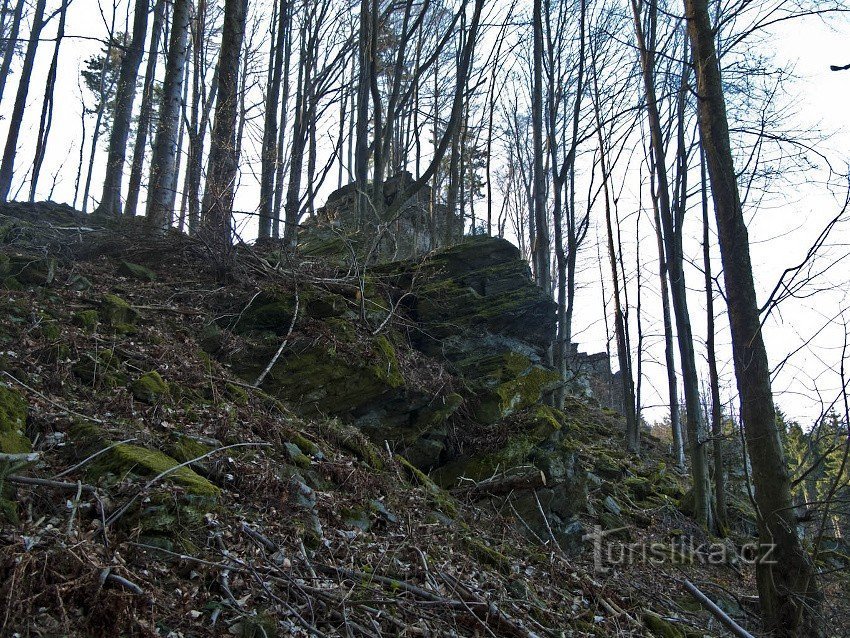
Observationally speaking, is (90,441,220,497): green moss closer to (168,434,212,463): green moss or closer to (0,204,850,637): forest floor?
(0,204,850,637): forest floor

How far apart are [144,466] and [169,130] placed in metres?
6.75

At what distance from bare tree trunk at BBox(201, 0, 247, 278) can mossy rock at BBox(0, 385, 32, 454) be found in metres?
3.85

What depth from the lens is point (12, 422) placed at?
124 inches

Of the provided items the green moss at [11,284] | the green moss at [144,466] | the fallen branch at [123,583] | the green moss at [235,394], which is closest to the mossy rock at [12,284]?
the green moss at [11,284]

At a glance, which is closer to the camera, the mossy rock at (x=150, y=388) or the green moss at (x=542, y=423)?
the mossy rock at (x=150, y=388)

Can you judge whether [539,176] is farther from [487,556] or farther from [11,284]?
[11,284]

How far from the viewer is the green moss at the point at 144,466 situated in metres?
3.13

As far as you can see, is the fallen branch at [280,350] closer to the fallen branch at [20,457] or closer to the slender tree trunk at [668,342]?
the fallen branch at [20,457]

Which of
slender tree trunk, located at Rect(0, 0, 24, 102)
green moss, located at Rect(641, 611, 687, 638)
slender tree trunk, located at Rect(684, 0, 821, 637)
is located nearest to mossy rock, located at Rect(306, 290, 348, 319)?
slender tree trunk, located at Rect(684, 0, 821, 637)

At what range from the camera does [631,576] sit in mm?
5562

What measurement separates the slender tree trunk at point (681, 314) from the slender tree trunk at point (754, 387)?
4.39 m

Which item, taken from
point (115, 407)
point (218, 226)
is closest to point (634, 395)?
point (218, 226)

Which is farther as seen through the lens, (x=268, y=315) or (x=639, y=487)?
(x=639, y=487)

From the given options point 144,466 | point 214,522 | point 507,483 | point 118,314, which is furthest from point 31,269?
point 507,483
